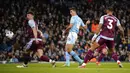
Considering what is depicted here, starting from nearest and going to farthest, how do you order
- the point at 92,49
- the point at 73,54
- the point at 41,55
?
the point at 92,49 < the point at 41,55 < the point at 73,54

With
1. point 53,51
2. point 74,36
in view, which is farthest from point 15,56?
point 74,36

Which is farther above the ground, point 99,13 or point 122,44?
point 99,13

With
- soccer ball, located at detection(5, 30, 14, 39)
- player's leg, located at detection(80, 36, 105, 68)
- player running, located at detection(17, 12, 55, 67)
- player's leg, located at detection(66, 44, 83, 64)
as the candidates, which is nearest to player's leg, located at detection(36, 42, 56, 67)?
player running, located at detection(17, 12, 55, 67)

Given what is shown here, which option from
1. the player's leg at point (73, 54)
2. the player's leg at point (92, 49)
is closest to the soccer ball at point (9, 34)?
the player's leg at point (73, 54)

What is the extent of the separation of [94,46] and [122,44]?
12.7 m

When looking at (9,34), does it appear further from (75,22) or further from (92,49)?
(92,49)

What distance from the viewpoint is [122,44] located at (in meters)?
27.9

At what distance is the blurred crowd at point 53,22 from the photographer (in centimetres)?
2623

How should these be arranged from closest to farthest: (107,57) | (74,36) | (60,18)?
(74,36) → (107,57) → (60,18)

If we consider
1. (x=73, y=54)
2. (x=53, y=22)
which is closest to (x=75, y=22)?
(x=73, y=54)

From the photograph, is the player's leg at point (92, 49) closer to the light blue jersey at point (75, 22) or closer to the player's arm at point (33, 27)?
the light blue jersey at point (75, 22)

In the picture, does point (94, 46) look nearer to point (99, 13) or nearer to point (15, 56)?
point (15, 56)

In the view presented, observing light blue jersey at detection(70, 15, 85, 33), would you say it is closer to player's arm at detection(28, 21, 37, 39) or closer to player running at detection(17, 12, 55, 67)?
player running at detection(17, 12, 55, 67)

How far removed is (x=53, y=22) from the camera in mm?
30125
